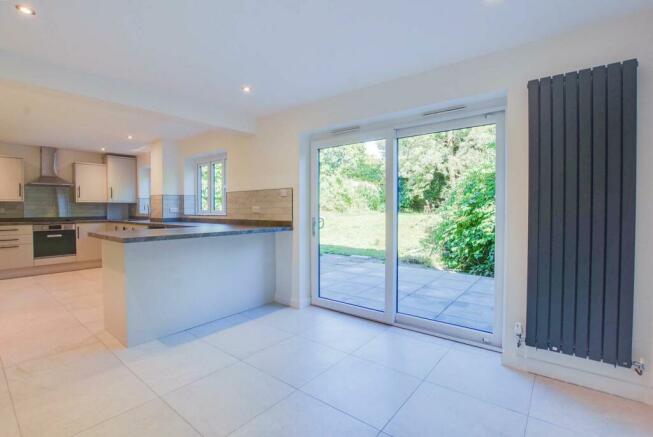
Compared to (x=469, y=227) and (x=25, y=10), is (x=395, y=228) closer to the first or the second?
(x=469, y=227)

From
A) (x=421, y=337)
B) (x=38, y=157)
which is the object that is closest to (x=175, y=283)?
(x=421, y=337)

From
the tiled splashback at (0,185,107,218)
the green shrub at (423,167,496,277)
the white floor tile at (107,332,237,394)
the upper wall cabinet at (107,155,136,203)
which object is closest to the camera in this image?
the white floor tile at (107,332,237,394)

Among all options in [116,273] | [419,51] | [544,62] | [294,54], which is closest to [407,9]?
[419,51]

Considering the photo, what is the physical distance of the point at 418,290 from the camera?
138 inches

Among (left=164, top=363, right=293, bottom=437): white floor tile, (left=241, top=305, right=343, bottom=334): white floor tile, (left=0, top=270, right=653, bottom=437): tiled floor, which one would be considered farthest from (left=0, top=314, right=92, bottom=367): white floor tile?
(left=241, top=305, right=343, bottom=334): white floor tile

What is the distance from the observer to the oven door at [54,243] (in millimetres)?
5140

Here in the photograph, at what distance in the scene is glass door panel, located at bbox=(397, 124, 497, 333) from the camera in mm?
2645

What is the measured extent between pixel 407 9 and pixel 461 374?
236cm

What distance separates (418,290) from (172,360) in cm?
250

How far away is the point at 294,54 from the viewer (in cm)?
232

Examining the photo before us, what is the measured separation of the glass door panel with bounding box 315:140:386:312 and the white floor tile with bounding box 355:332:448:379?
0.53m

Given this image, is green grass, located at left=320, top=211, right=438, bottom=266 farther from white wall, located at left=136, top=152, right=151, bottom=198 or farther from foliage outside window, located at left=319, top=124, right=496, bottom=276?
white wall, located at left=136, top=152, right=151, bottom=198

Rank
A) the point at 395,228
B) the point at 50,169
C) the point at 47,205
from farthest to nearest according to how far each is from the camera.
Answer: the point at 47,205
the point at 50,169
the point at 395,228

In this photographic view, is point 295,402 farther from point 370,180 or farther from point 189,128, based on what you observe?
point 189,128
